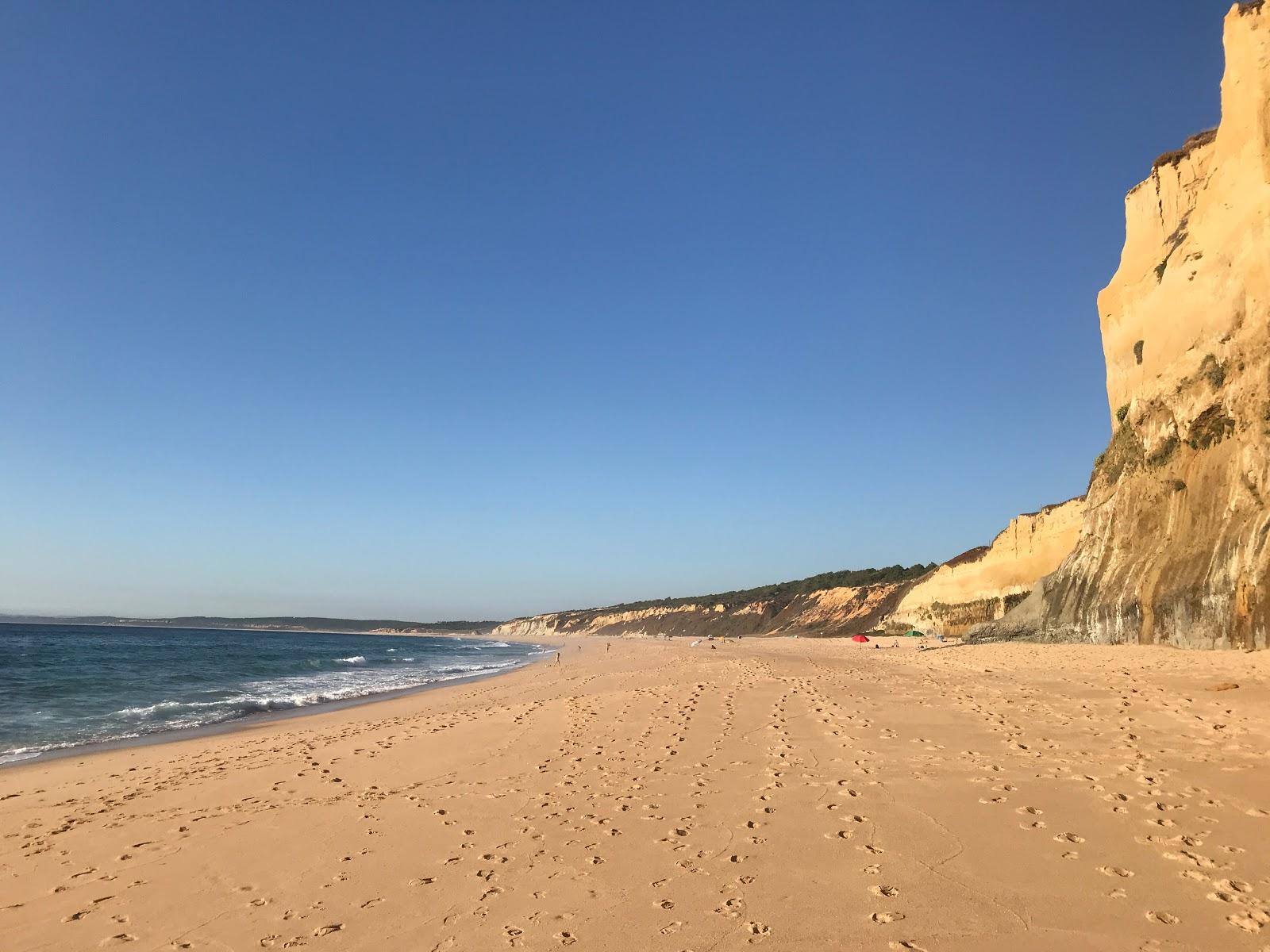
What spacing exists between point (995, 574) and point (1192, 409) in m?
22.2

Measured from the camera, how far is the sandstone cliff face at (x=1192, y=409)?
50.5ft

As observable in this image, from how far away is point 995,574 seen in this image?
3838 cm

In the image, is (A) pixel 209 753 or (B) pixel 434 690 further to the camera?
(B) pixel 434 690

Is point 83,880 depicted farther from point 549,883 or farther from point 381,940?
point 549,883

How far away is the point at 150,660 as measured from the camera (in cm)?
3747

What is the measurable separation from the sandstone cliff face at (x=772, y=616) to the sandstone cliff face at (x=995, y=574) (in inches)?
389

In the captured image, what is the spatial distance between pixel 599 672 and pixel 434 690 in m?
6.09

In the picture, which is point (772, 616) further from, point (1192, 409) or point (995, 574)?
point (1192, 409)

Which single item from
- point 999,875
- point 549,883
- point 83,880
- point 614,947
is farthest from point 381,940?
point 999,875

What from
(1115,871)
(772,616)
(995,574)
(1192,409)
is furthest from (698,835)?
(772,616)

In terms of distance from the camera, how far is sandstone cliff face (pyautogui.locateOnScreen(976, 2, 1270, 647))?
50.5 feet

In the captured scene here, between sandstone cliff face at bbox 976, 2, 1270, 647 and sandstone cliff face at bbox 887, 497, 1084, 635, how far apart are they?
9.84m

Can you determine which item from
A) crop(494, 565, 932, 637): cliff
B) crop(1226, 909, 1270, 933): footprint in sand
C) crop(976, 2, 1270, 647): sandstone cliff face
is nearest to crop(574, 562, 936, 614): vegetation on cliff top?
crop(494, 565, 932, 637): cliff

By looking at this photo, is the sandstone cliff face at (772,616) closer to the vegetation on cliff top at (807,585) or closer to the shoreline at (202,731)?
the vegetation on cliff top at (807,585)
